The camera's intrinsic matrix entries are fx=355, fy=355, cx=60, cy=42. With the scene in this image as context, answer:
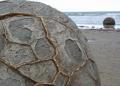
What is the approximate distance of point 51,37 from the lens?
2779mm

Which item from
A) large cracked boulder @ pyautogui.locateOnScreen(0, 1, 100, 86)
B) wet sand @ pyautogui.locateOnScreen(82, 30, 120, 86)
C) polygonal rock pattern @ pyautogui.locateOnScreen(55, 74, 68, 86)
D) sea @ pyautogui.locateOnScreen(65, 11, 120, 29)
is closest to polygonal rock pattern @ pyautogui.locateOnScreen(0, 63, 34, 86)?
large cracked boulder @ pyautogui.locateOnScreen(0, 1, 100, 86)

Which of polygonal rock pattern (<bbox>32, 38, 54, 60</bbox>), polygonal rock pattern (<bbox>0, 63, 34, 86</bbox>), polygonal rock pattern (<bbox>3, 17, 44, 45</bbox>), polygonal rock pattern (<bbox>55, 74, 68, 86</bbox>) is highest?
polygonal rock pattern (<bbox>3, 17, 44, 45</bbox>)

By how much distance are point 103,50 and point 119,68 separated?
9.24 feet

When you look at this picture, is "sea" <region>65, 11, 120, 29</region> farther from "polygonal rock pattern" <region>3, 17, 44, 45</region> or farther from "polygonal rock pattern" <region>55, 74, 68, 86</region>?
"polygonal rock pattern" <region>55, 74, 68, 86</region>

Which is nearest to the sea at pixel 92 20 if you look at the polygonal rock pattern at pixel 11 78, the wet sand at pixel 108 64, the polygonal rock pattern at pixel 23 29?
the wet sand at pixel 108 64

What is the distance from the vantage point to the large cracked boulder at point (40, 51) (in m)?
2.61

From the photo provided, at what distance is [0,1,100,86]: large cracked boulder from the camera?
2.61 m

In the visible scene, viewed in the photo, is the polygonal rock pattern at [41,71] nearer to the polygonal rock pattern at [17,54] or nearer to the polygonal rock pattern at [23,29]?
the polygonal rock pattern at [17,54]

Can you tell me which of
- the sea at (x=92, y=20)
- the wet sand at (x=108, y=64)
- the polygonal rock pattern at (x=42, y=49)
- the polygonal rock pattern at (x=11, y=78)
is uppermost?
the polygonal rock pattern at (x=42, y=49)

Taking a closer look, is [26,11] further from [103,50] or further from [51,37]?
[103,50]

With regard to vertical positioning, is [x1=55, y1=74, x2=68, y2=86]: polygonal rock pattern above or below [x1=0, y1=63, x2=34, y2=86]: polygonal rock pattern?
below

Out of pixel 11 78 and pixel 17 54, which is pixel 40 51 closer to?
pixel 17 54

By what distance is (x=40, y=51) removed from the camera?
2.68 metres

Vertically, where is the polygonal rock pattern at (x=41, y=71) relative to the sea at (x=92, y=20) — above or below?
above
